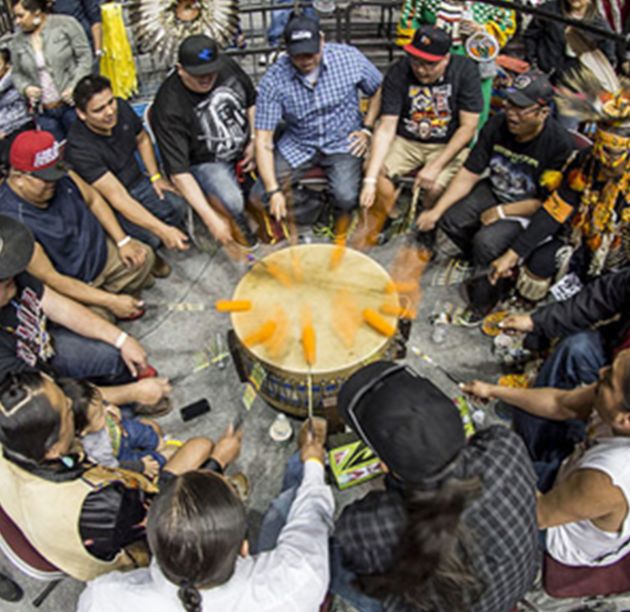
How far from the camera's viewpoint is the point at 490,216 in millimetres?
3629

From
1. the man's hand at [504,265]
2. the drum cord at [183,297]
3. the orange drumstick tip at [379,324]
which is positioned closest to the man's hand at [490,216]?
the man's hand at [504,265]

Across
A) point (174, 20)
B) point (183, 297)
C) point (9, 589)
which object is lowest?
point (9, 589)

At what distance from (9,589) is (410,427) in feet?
6.35

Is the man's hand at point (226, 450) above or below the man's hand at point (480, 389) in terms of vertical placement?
below

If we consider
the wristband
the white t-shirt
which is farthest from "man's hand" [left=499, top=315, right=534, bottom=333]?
the wristband

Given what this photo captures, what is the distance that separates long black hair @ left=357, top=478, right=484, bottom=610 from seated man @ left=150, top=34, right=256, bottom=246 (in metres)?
2.47

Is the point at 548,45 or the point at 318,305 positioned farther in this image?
the point at 548,45

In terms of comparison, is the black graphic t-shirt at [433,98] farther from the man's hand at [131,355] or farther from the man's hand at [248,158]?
the man's hand at [131,355]

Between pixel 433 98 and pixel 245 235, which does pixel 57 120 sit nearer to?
pixel 245 235

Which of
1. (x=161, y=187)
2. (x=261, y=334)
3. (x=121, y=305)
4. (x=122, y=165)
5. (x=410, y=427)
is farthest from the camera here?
(x=161, y=187)

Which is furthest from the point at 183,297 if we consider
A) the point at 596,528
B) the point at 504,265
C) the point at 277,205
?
the point at 596,528

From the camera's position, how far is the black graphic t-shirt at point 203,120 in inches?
145

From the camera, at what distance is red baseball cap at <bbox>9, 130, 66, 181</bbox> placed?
287cm

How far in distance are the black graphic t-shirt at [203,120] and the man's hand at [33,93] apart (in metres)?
1.12
